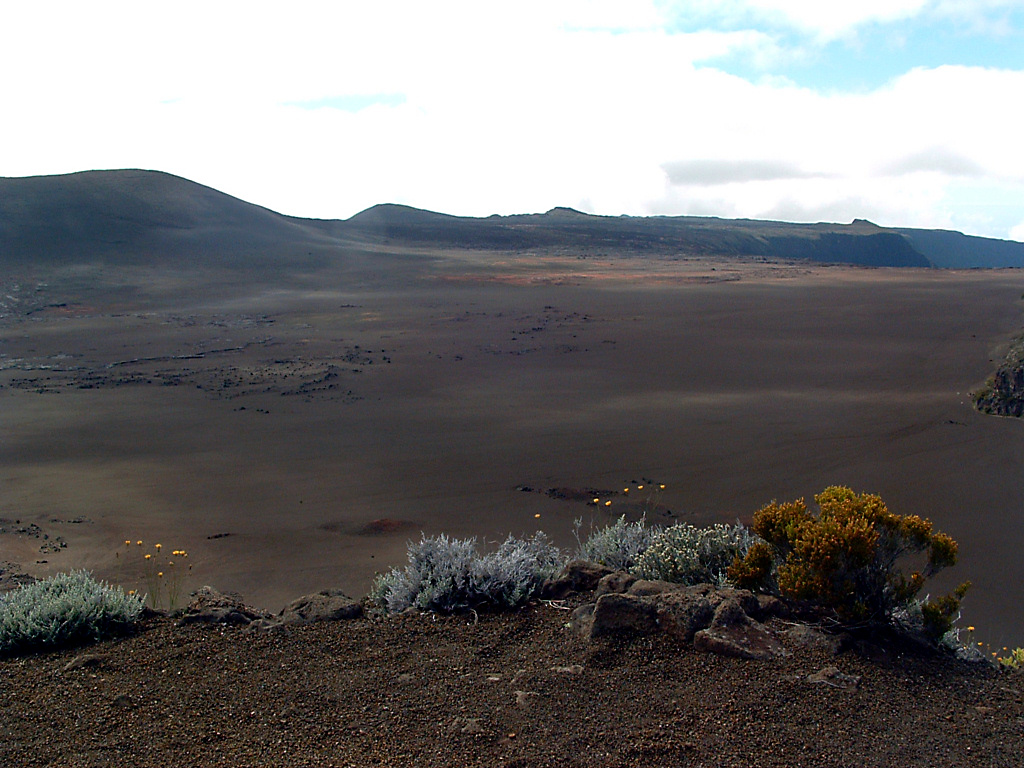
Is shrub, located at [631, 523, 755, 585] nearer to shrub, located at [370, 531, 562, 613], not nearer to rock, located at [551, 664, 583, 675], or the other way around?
shrub, located at [370, 531, 562, 613]

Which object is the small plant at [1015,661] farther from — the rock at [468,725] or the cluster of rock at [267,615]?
the cluster of rock at [267,615]

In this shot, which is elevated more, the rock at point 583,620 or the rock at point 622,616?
the rock at point 622,616

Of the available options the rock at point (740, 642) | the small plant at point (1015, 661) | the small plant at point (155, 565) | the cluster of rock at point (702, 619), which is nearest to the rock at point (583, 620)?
the cluster of rock at point (702, 619)

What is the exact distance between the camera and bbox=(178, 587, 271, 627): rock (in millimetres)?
4816

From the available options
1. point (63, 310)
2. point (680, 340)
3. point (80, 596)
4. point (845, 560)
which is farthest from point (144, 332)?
point (845, 560)

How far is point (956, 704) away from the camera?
3.66 metres

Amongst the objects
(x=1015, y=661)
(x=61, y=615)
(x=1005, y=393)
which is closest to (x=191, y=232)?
(x=1005, y=393)

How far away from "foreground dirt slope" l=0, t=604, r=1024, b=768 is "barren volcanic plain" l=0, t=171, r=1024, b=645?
A: 356 cm

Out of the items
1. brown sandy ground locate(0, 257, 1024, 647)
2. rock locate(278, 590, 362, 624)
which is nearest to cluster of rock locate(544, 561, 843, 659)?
rock locate(278, 590, 362, 624)

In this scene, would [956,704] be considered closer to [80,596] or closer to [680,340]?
[80,596]

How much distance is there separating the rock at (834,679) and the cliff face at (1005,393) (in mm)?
13460

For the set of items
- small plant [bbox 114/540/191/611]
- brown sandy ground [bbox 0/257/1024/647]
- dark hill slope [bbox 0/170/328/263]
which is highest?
dark hill slope [bbox 0/170/328/263]

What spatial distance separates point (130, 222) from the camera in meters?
49.8

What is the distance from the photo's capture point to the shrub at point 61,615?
4.36m
